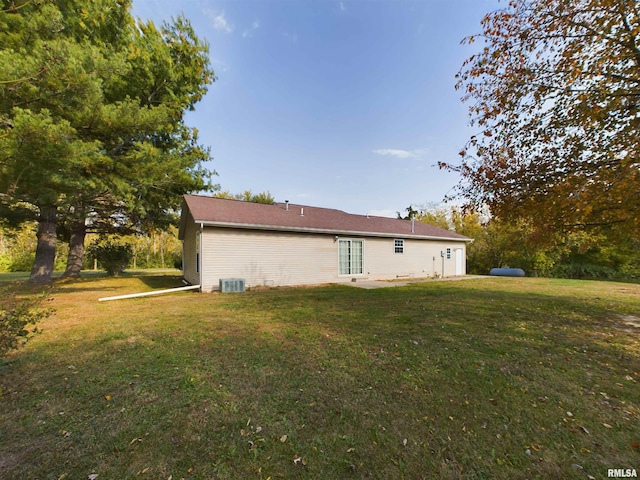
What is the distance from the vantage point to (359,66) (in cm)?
1168

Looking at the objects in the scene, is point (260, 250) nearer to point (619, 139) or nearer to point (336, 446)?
point (336, 446)

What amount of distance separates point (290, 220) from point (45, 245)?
1108cm

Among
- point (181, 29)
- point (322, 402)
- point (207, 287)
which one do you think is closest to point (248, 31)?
point (181, 29)

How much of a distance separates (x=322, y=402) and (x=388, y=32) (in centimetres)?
→ 1192

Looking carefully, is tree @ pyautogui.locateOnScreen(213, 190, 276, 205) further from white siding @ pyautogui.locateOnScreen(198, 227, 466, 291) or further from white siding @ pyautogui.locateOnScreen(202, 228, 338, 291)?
white siding @ pyautogui.locateOnScreen(202, 228, 338, 291)

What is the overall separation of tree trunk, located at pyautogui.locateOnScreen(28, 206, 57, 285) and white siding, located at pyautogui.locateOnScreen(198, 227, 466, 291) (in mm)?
6017

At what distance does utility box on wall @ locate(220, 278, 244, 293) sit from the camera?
1001cm

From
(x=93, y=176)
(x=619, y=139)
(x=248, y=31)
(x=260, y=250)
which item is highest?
(x=248, y=31)

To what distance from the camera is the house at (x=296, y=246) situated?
10.4 meters

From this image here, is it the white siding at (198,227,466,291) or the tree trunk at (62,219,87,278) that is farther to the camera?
the tree trunk at (62,219,87,278)

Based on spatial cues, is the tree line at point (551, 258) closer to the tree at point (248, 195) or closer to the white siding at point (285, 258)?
the white siding at point (285, 258)

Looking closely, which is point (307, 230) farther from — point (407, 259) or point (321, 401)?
point (321, 401)

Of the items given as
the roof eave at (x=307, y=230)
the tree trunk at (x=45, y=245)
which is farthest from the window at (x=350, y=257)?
the tree trunk at (x=45, y=245)

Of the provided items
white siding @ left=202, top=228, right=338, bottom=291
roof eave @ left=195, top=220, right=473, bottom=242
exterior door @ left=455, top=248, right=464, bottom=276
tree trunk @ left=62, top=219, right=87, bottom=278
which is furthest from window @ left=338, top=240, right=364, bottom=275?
tree trunk @ left=62, top=219, right=87, bottom=278
